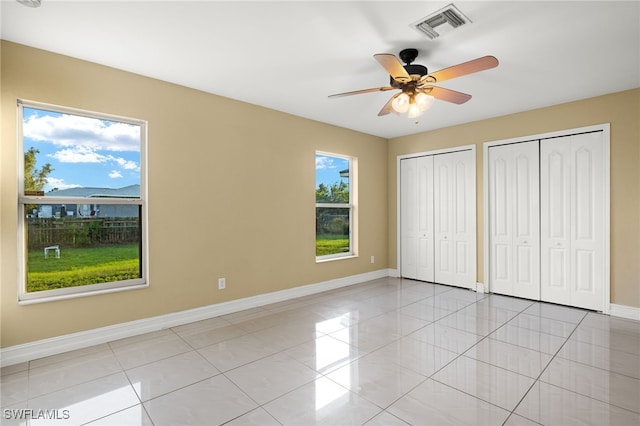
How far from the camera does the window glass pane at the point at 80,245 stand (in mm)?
2764

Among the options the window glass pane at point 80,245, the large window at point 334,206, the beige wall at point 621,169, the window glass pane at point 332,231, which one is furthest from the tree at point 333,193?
the beige wall at point 621,169

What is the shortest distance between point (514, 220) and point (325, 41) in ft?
12.3

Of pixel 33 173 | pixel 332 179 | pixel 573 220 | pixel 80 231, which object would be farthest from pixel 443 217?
pixel 33 173

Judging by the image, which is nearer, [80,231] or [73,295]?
[73,295]

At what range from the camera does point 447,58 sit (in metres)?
2.87

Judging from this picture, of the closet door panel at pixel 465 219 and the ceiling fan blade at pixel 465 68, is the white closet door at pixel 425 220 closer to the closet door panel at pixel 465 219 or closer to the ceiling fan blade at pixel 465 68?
the closet door panel at pixel 465 219

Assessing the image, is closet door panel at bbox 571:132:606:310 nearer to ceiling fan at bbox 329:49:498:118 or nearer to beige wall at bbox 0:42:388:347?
ceiling fan at bbox 329:49:498:118

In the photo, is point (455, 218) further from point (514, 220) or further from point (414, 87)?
point (414, 87)

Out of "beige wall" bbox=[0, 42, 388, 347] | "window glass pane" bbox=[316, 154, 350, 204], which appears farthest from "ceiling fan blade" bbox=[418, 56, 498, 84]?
"window glass pane" bbox=[316, 154, 350, 204]

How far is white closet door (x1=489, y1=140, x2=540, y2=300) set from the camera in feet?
14.3

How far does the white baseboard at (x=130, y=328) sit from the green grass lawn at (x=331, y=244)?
1.93 feet

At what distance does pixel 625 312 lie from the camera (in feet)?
12.0

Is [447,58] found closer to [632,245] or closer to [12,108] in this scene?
[632,245]

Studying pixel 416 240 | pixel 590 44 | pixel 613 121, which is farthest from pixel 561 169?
pixel 416 240
